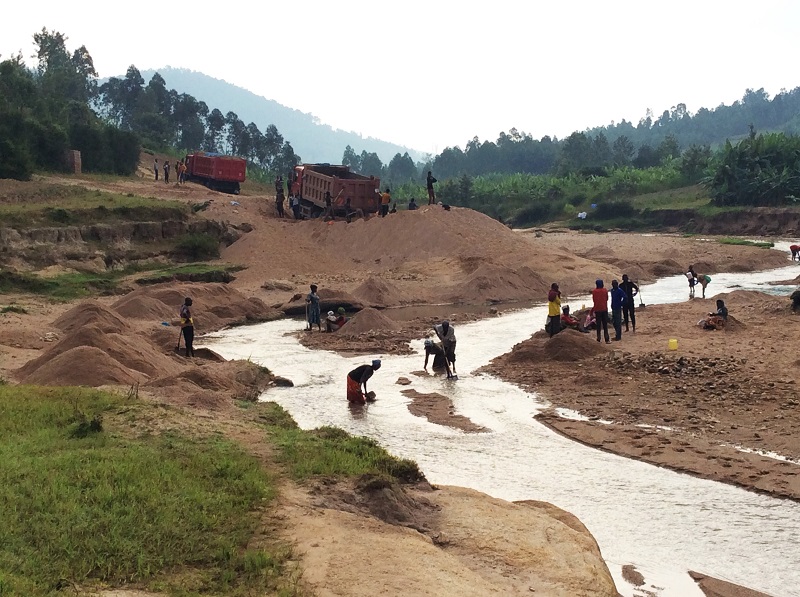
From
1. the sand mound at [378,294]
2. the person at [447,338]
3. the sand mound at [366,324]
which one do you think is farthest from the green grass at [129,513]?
the sand mound at [378,294]

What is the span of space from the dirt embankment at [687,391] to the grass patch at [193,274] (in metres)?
15.6

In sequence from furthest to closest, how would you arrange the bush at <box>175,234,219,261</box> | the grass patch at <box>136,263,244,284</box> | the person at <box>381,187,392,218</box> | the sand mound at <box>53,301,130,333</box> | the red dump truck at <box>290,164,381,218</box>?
the person at <box>381,187,392,218</box>, the red dump truck at <box>290,164,381,218</box>, the bush at <box>175,234,219,261</box>, the grass patch at <box>136,263,244,284</box>, the sand mound at <box>53,301,130,333</box>

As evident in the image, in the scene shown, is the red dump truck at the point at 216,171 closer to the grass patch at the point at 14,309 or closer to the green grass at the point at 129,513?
the grass patch at the point at 14,309

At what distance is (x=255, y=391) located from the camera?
18672 mm

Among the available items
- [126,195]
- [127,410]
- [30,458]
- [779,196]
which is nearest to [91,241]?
[126,195]

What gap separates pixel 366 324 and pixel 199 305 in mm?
6172

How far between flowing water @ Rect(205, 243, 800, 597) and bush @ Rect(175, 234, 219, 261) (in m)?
16.3

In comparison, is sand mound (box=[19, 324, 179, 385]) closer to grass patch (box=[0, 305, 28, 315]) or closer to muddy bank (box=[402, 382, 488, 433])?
muddy bank (box=[402, 382, 488, 433])

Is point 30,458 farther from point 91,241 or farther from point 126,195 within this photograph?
point 126,195

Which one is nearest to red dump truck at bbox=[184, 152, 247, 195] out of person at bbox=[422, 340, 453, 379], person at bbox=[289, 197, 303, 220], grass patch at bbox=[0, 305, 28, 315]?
person at bbox=[289, 197, 303, 220]

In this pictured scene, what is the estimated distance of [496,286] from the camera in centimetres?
Result: 3450

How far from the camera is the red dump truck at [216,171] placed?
51.5 meters

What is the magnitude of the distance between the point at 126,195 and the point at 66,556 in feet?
112

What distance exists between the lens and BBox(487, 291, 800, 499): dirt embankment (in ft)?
44.8
